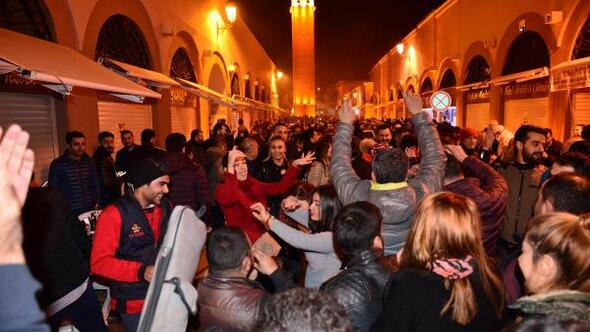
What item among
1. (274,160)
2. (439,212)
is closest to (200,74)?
(274,160)

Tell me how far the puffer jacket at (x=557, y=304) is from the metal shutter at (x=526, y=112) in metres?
13.4

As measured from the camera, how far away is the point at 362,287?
2479 millimetres

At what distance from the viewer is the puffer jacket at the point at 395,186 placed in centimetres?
326

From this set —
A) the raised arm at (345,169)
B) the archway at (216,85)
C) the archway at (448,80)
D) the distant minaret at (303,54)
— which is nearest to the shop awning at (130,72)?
the raised arm at (345,169)

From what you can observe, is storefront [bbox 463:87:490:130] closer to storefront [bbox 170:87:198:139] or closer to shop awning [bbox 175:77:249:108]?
shop awning [bbox 175:77:249:108]

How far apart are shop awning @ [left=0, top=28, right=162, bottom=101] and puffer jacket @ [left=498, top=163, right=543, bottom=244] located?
5374 millimetres

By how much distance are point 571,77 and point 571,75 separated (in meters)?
0.05

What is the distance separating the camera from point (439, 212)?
2.35 m

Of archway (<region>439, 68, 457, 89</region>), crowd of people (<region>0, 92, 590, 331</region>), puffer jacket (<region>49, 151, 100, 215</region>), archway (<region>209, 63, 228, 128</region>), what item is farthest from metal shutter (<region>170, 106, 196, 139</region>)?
archway (<region>439, 68, 457, 89</region>)

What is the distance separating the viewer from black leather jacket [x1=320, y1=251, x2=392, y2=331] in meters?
2.44

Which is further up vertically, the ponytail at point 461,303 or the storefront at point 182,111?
the storefront at point 182,111

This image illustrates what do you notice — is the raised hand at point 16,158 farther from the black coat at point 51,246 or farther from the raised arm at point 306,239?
the raised arm at point 306,239

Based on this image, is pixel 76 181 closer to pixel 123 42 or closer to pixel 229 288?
pixel 229 288

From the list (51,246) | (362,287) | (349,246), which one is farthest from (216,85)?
(362,287)
